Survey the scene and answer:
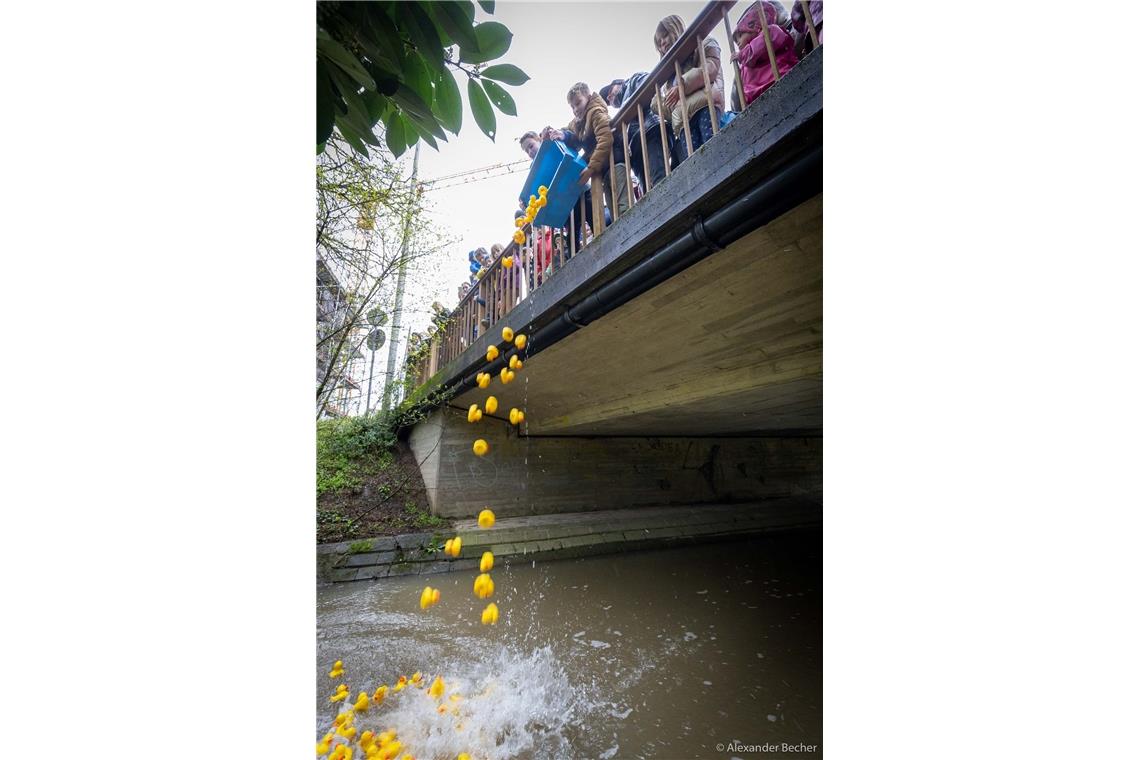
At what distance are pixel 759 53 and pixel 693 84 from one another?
40 centimetres

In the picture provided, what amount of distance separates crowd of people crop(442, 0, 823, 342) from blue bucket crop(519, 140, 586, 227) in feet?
0.20

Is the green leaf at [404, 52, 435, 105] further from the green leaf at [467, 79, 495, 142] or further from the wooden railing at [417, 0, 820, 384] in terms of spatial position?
the wooden railing at [417, 0, 820, 384]

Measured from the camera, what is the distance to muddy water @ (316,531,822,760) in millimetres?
1909

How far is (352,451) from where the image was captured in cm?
595

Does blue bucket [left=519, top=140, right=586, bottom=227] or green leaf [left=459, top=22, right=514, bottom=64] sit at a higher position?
blue bucket [left=519, top=140, right=586, bottom=227]

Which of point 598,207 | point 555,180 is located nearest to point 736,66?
point 598,207

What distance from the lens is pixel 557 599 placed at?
375 centimetres

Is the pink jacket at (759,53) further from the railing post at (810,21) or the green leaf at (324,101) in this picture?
the green leaf at (324,101)

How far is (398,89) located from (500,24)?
214 mm

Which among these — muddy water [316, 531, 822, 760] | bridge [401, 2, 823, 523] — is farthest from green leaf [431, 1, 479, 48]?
muddy water [316, 531, 822, 760]

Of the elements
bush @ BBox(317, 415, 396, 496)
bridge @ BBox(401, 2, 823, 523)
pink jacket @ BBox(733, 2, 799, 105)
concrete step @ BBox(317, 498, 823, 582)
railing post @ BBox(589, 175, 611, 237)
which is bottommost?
concrete step @ BBox(317, 498, 823, 582)

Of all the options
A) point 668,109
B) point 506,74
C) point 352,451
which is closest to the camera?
point 506,74

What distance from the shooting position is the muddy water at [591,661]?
1.91 metres

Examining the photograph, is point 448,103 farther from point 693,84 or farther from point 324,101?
point 693,84
